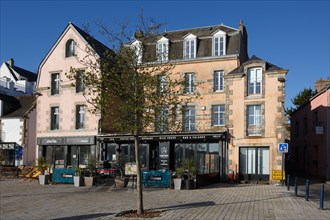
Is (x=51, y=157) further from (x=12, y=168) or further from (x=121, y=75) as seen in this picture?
(x=121, y=75)

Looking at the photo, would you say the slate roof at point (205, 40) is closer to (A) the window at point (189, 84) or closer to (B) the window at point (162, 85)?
(A) the window at point (189, 84)

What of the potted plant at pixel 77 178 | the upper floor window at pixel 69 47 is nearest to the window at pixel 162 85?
the potted plant at pixel 77 178

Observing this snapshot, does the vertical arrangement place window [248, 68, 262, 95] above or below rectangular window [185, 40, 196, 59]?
below

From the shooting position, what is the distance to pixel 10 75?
53.8 m

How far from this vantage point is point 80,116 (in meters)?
30.2

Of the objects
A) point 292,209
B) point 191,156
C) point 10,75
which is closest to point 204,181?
point 191,156

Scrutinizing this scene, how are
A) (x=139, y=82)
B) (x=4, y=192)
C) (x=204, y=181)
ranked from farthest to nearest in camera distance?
1. (x=204, y=181)
2. (x=4, y=192)
3. (x=139, y=82)

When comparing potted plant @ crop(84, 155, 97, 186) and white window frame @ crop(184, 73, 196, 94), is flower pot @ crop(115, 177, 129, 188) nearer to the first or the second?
potted plant @ crop(84, 155, 97, 186)

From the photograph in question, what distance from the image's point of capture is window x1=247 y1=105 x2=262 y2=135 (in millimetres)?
25219

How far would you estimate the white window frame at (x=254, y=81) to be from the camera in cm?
2539

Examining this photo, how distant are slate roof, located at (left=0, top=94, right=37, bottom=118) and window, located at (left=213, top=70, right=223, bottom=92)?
15.9m

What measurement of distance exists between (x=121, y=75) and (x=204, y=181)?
1183 cm

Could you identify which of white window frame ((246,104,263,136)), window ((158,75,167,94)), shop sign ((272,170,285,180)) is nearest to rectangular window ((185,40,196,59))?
white window frame ((246,104,263,136))

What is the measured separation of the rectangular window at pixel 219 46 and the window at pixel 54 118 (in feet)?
42.6
